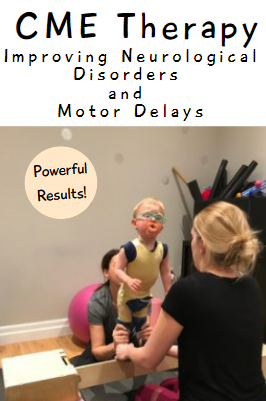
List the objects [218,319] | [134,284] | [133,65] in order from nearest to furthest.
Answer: [218,319], [134,284], [133,65]

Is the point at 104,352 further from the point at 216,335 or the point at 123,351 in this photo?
the point at 216,335

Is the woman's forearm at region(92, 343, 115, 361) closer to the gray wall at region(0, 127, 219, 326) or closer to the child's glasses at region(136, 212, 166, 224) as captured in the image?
the child's glasses at region(136, 212, 166, 224)

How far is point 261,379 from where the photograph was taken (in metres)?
1.25

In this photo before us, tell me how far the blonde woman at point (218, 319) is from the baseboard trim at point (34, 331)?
2.00 meters

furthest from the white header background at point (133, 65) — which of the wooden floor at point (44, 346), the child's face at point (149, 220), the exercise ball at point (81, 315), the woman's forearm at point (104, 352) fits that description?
the wooden floor at point (44, 346)

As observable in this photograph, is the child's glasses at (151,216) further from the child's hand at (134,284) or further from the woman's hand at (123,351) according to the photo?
the woman's hand at (123,351)

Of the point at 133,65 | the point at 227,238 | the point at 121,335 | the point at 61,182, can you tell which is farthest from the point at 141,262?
the point at 61,182

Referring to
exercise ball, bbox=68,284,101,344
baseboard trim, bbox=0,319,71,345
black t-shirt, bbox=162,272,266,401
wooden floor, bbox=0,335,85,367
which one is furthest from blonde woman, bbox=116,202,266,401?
baseboard trim, bbox=0,319,71,345

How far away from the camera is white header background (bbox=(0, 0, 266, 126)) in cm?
160

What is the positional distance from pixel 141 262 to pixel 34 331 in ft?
6.20

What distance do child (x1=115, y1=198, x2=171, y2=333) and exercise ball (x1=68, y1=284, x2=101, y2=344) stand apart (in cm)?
124

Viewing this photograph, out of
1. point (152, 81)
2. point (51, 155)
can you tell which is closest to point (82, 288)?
point (51, 155)

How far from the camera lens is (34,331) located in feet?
9.89

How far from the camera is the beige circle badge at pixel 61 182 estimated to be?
248 cm
